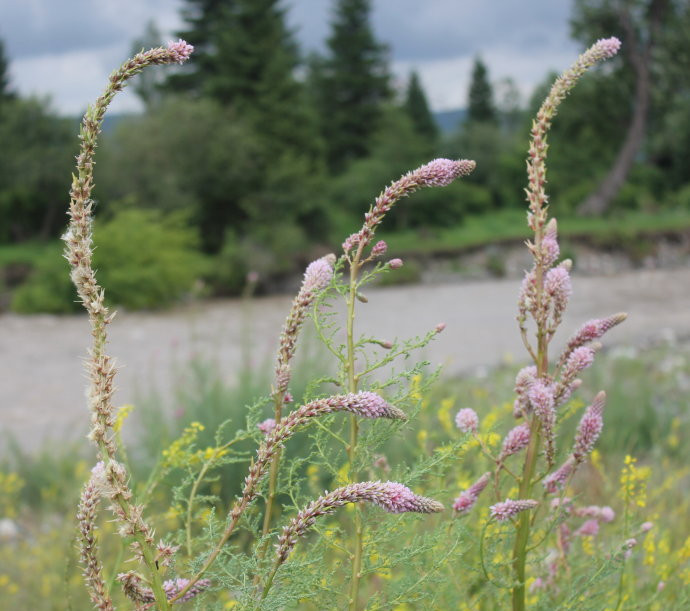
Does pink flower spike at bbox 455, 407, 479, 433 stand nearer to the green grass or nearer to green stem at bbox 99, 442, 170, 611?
green stem at bbox 99, 442, 170, 611

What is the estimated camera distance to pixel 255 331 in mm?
15258

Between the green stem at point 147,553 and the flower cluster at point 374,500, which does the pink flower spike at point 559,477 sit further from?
the green stem at point 147,553

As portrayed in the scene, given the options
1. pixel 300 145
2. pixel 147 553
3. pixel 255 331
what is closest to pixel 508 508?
pixel 147 553

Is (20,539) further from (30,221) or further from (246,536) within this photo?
(30,221)

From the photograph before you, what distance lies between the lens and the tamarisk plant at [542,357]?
4.64ft

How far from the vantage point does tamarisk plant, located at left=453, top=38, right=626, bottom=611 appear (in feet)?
4.64

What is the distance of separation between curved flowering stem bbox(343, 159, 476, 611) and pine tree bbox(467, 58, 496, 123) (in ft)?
134

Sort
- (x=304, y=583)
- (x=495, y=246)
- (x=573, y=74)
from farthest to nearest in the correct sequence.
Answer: (x=495, y=246) → (x=573, y=74) → (x=304, y=583)

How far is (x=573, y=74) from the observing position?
1.42 metres

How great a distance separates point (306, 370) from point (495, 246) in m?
18.6

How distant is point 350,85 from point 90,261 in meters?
34.2

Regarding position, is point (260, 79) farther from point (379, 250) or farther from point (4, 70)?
point (379, 250)

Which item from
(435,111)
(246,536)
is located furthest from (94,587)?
(435,111)

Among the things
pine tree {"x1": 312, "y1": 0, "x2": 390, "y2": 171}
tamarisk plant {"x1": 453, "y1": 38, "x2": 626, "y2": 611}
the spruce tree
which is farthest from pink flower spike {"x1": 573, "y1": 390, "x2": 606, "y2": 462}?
the spruce tree
